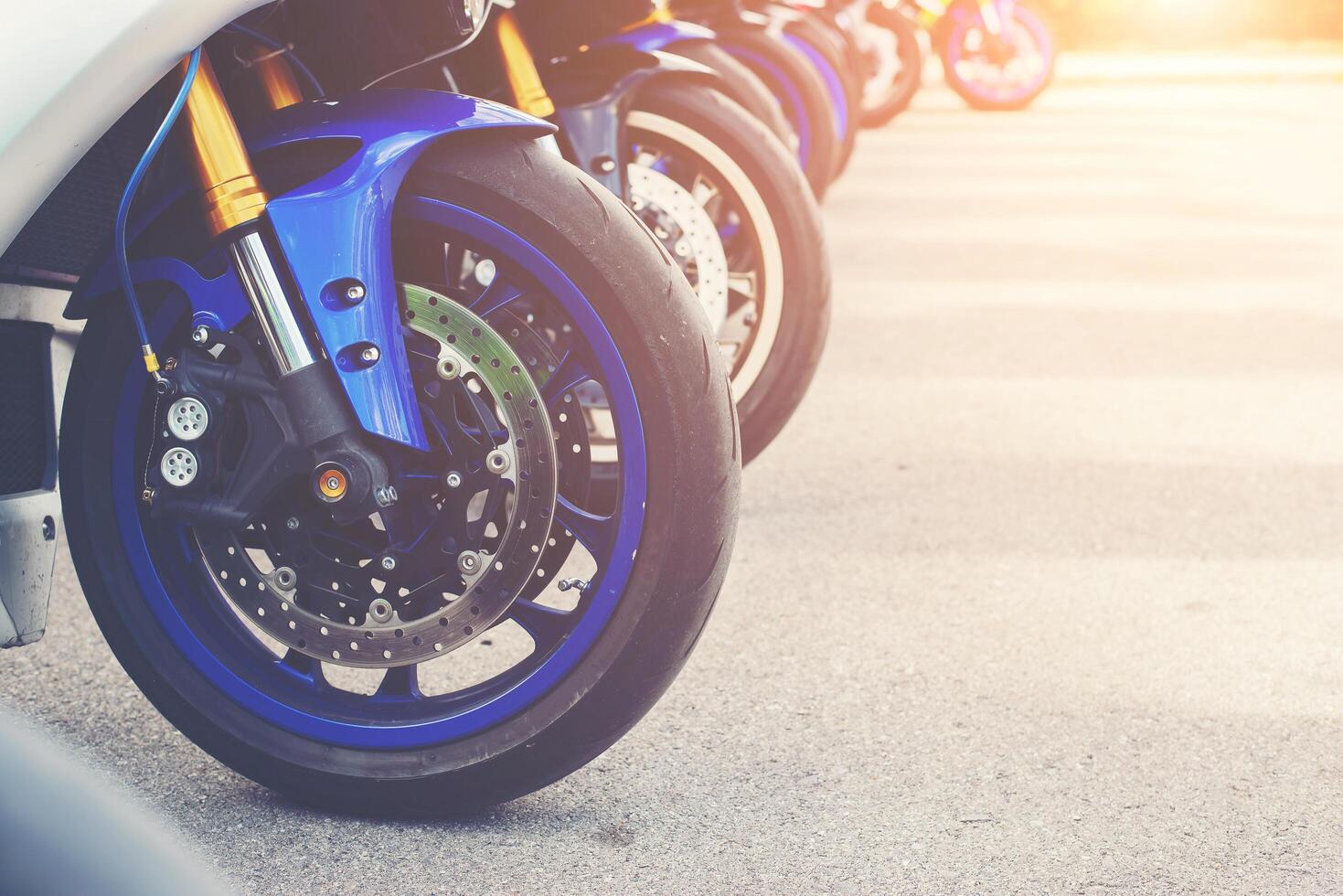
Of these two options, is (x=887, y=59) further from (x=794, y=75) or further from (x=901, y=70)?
(x=794, y=75)

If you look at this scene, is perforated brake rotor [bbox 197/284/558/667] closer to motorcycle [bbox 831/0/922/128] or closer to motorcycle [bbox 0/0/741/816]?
motorcycle [bbox 0/0/741/816]

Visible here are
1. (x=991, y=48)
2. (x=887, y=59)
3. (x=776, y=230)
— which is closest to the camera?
(x=776, y=230)

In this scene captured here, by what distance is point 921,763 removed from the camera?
2.25 metres

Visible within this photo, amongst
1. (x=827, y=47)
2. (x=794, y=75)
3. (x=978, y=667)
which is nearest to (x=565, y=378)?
(x=978, y=667)

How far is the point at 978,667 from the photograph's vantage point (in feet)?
8.55

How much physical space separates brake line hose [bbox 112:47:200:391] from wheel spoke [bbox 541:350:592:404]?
0.46m

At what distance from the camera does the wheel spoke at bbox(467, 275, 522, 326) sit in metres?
1.99

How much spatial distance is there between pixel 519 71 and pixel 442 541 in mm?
1157

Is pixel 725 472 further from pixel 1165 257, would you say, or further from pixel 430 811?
pixel 1165 257


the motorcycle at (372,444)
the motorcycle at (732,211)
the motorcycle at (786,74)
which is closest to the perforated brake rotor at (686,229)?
the motorcycle at (732,211)

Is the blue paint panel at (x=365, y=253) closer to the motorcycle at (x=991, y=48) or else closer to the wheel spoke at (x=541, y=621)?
the wheel spoke at (x=541, y=621)

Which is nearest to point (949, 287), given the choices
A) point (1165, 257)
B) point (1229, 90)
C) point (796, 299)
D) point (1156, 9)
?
point (1165, 257)

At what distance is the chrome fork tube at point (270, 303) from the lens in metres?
1.90

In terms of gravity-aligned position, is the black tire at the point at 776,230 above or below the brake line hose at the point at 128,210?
below
